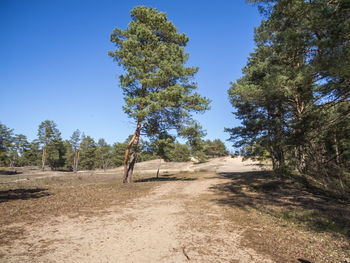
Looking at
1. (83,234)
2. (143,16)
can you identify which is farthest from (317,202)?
(143,16)

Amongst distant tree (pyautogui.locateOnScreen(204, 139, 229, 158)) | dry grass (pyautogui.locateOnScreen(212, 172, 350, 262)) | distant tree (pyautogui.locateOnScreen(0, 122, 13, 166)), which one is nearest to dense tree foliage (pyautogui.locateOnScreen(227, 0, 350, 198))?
dry grass (pyautogui.locateOnScreen(212, 172, 350, 262))

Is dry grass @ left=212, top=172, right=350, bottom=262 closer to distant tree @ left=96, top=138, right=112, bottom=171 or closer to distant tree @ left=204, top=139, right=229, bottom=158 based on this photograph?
distant tree @ left=96, top=138, right=112, bottom=171

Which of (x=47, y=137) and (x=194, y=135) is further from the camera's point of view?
(x=47, y=137)

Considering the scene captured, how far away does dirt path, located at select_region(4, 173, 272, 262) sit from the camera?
3568mm

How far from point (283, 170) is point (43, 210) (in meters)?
13.1

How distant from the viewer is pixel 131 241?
435 centimetres

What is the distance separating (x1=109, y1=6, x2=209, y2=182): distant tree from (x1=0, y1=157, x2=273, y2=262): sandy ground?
816cm

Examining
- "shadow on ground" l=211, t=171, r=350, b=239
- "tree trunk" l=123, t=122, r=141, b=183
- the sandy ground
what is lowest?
"shadow on ground" l=211, t=171, r=350, b=239

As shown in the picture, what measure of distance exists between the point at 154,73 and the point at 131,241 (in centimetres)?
1171

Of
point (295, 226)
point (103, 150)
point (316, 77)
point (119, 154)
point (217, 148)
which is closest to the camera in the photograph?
point (295, 226)

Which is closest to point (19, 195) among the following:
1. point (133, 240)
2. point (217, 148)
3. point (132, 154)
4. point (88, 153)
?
point (132, 154)

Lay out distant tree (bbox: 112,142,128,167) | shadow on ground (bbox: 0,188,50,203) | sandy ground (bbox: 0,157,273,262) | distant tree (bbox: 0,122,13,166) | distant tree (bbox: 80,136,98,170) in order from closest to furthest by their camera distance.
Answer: sandy ground (bbox: 0,157,273,262)
shadow on ground (bbox: 0,188,50,203)
distant tree (bbox: 0,122,13,166)
distant tree (bbox: 80,136,98,170)
distant tree (bbox: 112,142,128,167)

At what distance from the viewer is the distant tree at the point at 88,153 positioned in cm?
6882

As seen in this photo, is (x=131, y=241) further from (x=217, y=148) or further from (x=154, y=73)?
(x=217, y=148)
